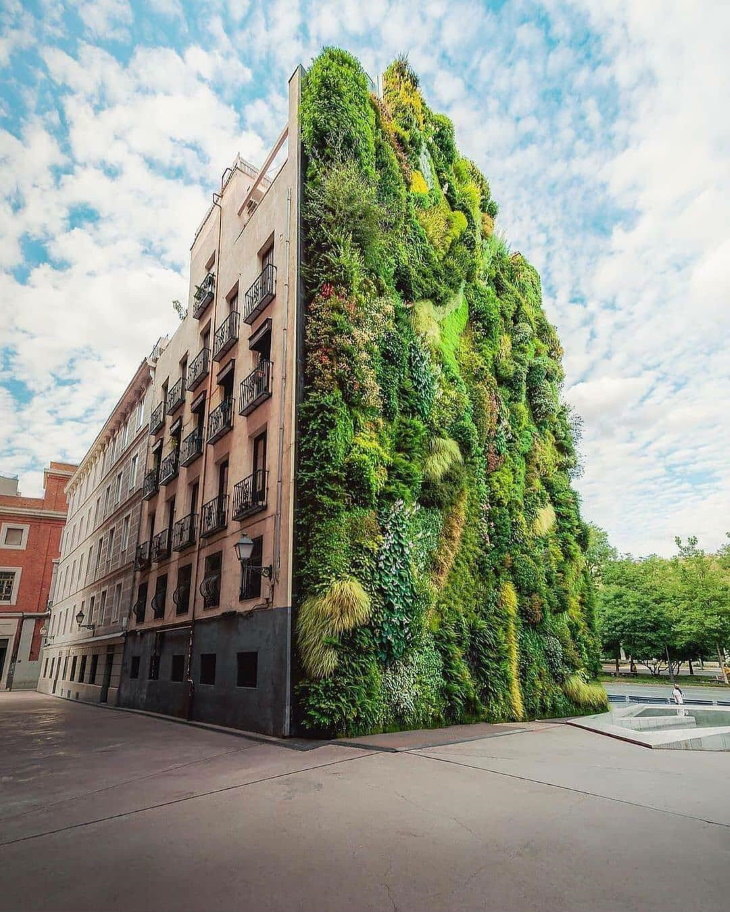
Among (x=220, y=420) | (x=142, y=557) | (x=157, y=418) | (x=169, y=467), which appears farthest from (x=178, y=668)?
(x=157, y=418)

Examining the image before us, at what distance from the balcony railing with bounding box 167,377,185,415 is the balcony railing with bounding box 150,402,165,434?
0.82m

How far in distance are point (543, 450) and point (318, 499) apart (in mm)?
12156

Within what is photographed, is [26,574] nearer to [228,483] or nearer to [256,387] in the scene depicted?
[228,483]

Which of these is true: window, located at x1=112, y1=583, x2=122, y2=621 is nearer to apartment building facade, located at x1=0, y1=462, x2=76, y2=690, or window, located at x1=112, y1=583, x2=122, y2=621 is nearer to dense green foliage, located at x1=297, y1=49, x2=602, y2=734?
dense green foliage, located at x1=297, y1=49, x2=602, y2=734

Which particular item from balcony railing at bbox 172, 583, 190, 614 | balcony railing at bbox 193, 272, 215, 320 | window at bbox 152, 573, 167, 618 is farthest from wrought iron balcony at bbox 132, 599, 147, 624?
balcony railing at bbox 193, 272, 215, 320

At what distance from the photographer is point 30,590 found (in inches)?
1492

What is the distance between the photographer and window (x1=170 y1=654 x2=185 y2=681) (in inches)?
631

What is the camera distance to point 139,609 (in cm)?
2003

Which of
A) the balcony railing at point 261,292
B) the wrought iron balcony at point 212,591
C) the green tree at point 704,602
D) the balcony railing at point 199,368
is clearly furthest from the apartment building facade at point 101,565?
the green tree at point 704,602

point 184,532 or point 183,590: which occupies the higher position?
point 184,532

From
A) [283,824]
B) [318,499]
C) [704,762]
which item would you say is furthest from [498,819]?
[318,499]

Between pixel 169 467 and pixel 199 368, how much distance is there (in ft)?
12.6

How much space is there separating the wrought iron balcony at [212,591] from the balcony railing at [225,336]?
6956 millimetres

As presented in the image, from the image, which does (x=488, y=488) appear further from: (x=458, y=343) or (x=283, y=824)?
(x=283, y=824)
